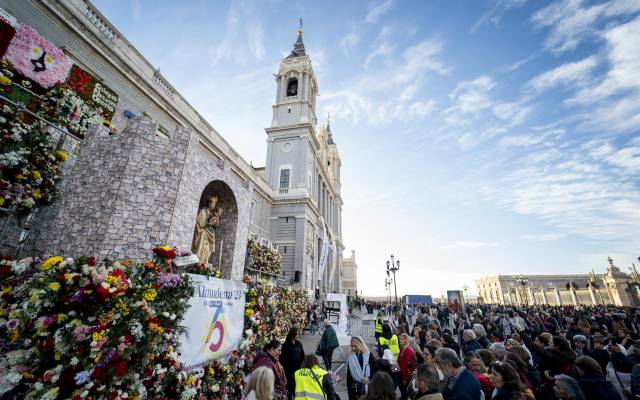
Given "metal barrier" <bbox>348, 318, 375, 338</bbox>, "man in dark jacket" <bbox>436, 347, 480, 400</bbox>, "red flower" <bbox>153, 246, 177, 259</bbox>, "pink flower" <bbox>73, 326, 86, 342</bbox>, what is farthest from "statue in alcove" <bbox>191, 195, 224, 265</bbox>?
"metal barrier" <bbox>348, 318, 375, 338</bbox>

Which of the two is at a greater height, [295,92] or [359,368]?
[295,92]

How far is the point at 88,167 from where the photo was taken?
7141mm

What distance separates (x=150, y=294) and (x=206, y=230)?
443 cm

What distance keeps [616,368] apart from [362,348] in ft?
17.1

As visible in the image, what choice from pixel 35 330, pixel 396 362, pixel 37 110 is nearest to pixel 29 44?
pixel 37 110

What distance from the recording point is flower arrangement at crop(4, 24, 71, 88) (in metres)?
7.47

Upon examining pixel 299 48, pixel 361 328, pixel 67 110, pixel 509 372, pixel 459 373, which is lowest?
pixel 361 328

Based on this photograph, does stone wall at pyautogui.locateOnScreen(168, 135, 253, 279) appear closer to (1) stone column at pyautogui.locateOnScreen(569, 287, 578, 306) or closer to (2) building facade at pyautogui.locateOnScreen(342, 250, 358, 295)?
(2) building facade at pyautogui.locateOnScreen(342, 250, 358, 295)

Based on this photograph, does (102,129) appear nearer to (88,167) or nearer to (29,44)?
(88,167)

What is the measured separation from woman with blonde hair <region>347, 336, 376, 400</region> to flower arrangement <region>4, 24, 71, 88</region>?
37.8ft

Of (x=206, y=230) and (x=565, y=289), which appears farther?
(x=565, y=289)

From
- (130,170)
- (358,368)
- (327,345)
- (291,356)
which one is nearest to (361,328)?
(327,345)

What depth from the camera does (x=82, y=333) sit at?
379 cm

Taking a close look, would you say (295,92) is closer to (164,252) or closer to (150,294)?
(164,252)
